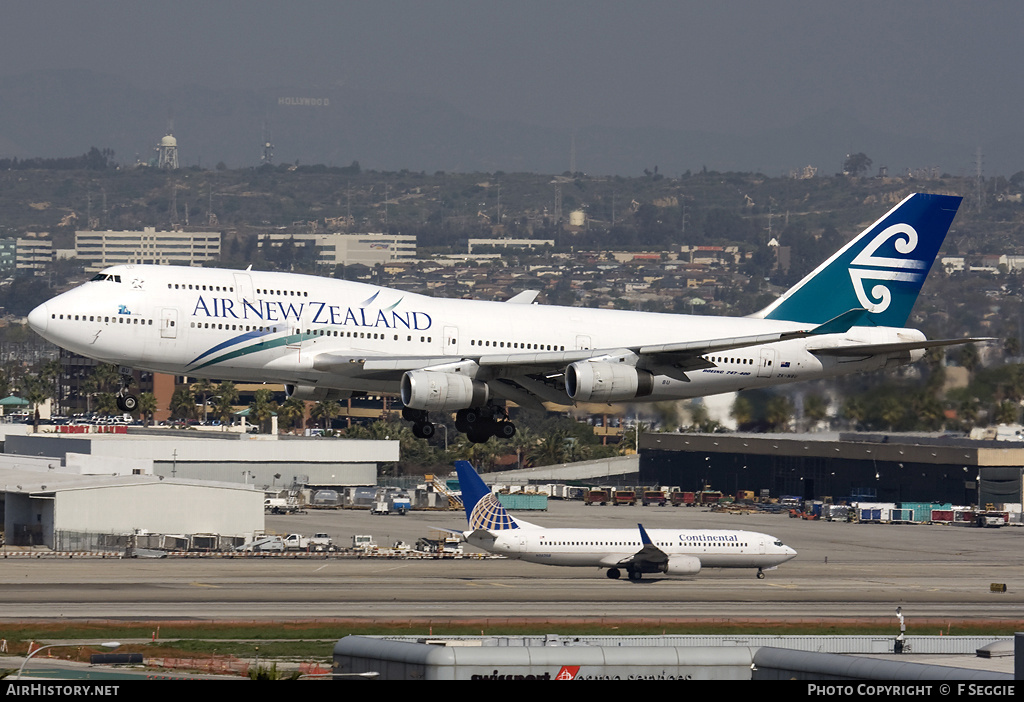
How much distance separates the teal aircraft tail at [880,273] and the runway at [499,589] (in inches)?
670

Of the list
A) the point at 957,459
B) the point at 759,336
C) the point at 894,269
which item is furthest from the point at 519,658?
the point at 957,459

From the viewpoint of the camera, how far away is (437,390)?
58.4 meters

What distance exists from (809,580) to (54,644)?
49.3 m

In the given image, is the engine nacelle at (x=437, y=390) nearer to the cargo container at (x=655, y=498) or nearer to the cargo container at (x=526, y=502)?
the cargo container at (x=526, y=502)

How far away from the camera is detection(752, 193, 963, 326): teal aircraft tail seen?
6925 cm

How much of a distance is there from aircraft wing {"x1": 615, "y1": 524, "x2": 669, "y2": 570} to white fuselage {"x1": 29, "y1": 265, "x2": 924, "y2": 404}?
95.5 feet

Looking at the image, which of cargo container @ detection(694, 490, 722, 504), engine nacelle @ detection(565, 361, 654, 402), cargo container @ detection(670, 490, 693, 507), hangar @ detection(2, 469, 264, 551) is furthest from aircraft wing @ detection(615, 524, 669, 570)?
cargo container @ detection(694, 490, 722, 504)

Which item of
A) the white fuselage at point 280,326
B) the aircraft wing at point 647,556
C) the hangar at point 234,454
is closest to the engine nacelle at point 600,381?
the white fuselage at point 280,326

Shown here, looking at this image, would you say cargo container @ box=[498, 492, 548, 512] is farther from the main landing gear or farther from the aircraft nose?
the aircraft nose

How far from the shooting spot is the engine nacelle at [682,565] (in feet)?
305

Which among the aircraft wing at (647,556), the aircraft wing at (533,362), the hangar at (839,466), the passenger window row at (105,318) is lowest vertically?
the aircraft wing at (647,556)

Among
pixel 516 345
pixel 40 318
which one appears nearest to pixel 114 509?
pixel 40 318

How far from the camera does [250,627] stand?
70438 mm
